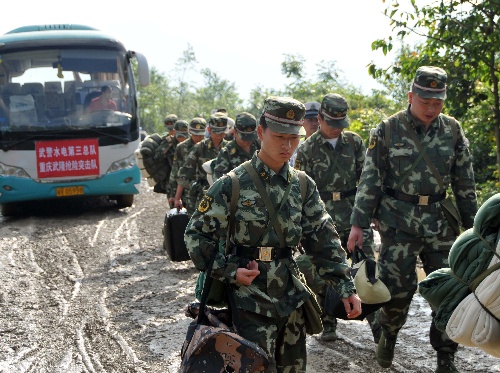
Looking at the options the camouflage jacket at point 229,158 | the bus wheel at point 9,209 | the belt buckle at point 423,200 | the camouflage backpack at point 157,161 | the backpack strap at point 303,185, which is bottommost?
the bus wheel at point 9,209

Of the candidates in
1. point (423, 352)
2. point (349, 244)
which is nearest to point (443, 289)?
point (349, 244)

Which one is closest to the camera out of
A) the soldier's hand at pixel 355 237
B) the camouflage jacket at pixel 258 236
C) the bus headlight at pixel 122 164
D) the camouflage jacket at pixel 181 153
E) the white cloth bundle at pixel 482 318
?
the white cloth bundle at pixel 482 318

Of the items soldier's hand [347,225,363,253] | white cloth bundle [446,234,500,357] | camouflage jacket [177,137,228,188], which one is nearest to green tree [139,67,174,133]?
camouflage jacket [177,137,228,188]

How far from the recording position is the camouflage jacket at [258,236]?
4.60 meters

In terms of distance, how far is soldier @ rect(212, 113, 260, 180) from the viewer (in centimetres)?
893

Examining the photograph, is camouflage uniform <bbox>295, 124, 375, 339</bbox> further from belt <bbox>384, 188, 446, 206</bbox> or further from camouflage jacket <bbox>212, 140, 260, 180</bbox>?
belt <bbox>384, 188, 446, 206</bbox>

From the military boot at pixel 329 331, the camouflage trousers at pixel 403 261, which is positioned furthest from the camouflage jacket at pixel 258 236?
the military boot at pixel 329 331

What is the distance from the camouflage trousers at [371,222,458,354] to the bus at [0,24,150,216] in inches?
397

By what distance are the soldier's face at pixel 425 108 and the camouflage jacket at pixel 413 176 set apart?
0.06m

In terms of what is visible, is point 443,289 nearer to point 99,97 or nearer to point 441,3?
point 441,3

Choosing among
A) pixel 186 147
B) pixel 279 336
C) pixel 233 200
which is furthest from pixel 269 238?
pixel 186 147

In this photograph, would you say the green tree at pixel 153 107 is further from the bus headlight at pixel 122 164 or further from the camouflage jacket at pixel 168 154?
the camouflage jacket at pixel 168 154

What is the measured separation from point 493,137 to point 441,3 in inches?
77.0

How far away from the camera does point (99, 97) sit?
1598 centimetres
